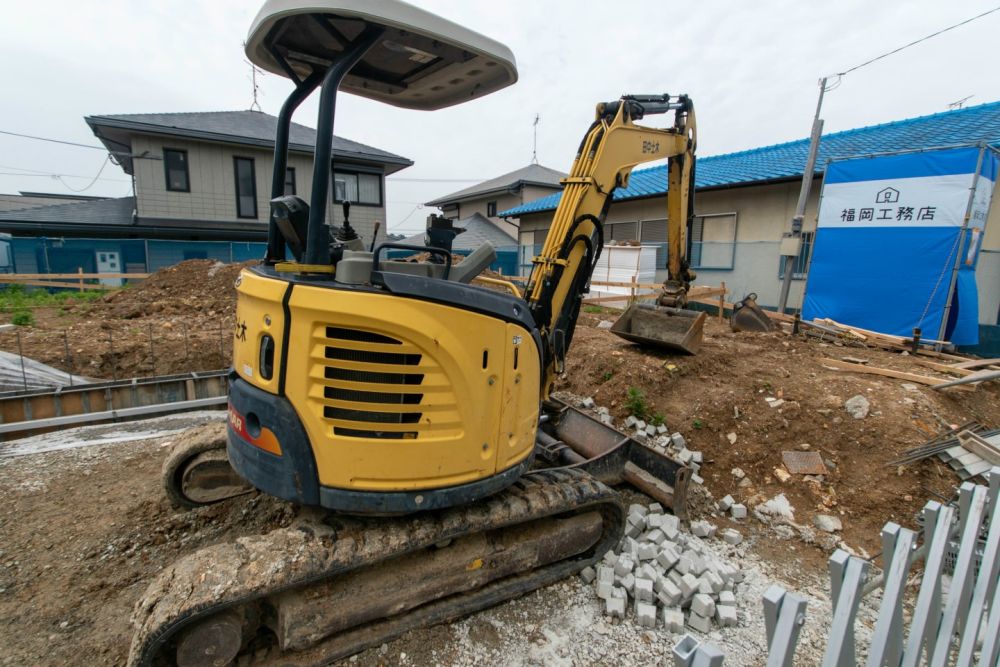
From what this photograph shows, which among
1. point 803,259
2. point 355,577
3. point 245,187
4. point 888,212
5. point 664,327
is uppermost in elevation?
point 245,187

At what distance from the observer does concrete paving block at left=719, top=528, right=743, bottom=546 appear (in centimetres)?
385

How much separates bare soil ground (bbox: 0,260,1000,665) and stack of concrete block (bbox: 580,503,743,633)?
8.4 inches

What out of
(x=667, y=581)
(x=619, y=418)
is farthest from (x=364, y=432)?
(x=619, y=418)

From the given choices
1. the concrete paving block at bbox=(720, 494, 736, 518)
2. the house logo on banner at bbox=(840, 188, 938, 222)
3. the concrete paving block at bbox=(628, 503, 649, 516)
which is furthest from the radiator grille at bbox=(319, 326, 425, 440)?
the house logo on banner at bbox=(840, 188, 938, 222)

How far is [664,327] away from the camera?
6848mm

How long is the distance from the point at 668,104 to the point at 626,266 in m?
9.91

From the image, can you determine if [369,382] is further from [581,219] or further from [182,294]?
[182,294]

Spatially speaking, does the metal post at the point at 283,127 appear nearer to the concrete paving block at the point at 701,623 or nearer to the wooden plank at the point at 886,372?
the concrete paving block at the point at 701,623

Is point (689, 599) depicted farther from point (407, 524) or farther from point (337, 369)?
point (337, 369)

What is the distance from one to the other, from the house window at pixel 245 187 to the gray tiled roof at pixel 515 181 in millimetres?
14596

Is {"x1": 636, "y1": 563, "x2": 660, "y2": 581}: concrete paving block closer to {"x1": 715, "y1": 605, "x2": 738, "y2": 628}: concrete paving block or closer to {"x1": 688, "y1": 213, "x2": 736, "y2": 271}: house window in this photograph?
{"x1": 715, "y1": 605, "x2": 738, "y2": 628}: concrete paving block

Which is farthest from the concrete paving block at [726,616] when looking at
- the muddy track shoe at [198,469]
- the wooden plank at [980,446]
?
the muddy track shoe at [198,469]

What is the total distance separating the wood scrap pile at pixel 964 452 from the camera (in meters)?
4.11

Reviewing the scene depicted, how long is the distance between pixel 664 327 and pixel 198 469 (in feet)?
18.2
